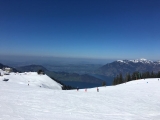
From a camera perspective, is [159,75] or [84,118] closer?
[84,118]

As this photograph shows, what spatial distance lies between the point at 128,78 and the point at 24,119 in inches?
3595

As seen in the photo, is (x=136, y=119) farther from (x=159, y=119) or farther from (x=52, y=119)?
(x=52, y=119)

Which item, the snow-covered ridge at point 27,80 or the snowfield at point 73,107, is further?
the snow-covered ridge at point 27,80

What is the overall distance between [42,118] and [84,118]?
12.3 feet

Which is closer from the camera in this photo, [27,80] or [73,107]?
[73,107]

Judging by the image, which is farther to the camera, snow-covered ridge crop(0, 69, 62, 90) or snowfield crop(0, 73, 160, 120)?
snow-covered ridge crop(0, 69, 62, 90)

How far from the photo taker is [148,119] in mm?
14367

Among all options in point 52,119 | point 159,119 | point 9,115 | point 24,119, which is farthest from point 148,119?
point 9,115

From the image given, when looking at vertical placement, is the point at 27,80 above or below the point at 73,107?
below

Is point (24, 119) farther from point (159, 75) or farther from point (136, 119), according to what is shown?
point (159, 75)

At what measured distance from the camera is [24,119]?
12.1 m

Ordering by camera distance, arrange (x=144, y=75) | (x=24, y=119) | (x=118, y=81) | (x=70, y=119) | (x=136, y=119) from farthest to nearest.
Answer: (x=144, y=75) < (x=118, y=81) < (x=136, y=119) < (x=70, y=119) < (x=24, y=119)

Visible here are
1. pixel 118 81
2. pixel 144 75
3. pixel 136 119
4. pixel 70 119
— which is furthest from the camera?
pixel 144 75

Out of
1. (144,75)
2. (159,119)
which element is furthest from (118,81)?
(159,119)
